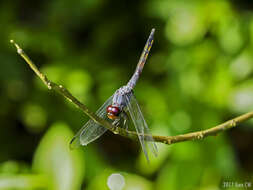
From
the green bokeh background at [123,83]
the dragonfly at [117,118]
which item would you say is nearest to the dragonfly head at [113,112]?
the dragonfly at [117,118]

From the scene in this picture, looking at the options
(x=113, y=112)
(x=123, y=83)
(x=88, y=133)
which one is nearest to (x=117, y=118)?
(x=113, y=112)

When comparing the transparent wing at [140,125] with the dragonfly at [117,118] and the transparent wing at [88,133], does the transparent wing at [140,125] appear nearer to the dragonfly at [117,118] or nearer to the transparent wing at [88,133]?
the dragonfly at [117,118]

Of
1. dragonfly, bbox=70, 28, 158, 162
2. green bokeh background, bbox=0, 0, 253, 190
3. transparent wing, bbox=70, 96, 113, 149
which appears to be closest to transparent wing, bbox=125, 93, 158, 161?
dragonfly, bbox=70, 28, 158, 162

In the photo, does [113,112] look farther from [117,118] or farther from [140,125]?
[140,125]

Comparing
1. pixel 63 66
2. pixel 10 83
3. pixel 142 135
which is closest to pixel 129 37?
pixel 63 66

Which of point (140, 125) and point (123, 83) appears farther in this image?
point (123, 83)
